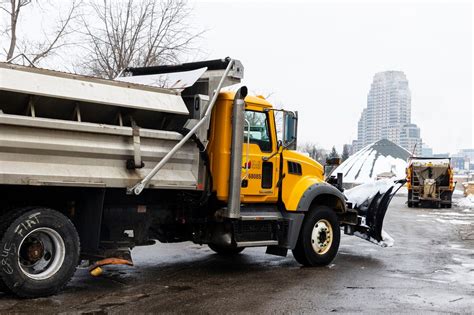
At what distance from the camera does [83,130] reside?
21.0 feet

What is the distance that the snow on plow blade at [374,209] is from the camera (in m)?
10.5

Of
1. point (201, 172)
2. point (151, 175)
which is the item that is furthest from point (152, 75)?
point (151, 175)

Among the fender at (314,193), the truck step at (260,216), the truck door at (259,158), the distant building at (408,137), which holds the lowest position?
the truck step at (260,216)

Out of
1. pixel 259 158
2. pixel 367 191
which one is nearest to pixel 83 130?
pixel 259 158

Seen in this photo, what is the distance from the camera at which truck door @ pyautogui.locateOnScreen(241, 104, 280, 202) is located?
27.5 feet

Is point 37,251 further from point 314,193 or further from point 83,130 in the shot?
point 314,193

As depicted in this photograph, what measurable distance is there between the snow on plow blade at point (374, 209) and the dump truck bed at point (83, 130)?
4309 mm

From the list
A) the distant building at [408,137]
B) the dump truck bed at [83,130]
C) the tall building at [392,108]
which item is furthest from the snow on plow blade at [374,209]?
the distant building at [408,137]

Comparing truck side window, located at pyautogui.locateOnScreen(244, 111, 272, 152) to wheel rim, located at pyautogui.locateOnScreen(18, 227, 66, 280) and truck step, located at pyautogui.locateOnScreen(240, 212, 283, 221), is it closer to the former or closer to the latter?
truck step, located at pyautogui.locateOnScreen(240, 212, 283, 221)

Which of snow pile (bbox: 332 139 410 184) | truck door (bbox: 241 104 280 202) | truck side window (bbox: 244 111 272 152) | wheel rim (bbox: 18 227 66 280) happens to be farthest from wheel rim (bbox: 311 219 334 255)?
snow pile (bbox: 332 139 410 184)

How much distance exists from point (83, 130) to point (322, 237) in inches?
184

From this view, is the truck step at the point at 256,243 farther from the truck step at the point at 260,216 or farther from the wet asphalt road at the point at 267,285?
the wet asphalt road at the point at 267,285

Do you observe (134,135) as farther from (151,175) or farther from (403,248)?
(403,248)

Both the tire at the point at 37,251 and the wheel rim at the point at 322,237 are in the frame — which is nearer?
the tire at the point at 37,251
